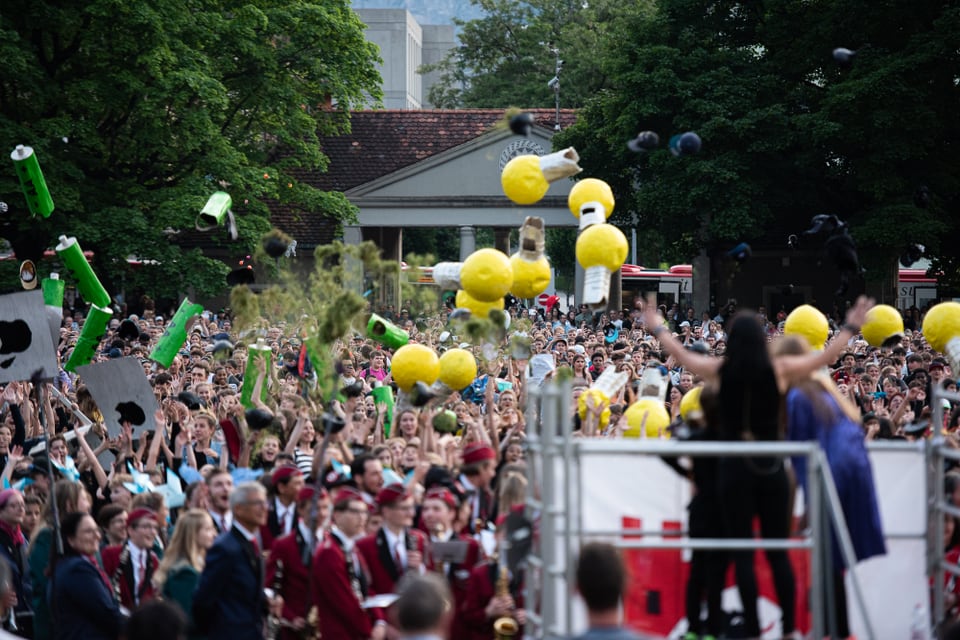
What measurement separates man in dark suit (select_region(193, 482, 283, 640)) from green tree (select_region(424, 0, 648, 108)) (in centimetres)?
5042

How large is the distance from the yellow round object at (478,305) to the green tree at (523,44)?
46.1m

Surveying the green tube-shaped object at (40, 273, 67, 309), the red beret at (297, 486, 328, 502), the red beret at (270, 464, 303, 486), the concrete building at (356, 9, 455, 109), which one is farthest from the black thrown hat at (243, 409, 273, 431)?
the concrete building at (356, 9, 455, 109)

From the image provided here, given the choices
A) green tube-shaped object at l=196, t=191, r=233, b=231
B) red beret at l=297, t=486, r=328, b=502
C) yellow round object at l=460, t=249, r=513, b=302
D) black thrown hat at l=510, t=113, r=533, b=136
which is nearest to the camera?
red beret at l=297, t=486, r=328, b=502

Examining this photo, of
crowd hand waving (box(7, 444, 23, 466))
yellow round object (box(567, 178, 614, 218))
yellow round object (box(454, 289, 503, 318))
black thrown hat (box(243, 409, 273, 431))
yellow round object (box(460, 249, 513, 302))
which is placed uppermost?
yellow round object (box(567, 178, 614, 218))

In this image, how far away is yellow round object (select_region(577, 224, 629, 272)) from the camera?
10.1 m

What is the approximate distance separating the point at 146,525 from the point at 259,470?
2273 millimetres

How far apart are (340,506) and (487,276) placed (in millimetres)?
3228

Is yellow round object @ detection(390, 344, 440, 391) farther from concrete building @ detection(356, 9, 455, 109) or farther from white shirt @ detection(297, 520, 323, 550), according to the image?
concrete building @ detection(356, 9, 455, 109)

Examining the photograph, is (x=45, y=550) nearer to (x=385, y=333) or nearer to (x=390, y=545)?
(x=390, y=545)

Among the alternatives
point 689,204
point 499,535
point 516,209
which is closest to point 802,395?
point 499,535

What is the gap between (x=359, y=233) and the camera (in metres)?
43.9

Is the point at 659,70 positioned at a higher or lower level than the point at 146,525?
higher

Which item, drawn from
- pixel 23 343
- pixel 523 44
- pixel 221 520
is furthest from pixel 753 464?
pixel 523 44

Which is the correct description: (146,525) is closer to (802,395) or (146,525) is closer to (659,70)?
(802,395)
